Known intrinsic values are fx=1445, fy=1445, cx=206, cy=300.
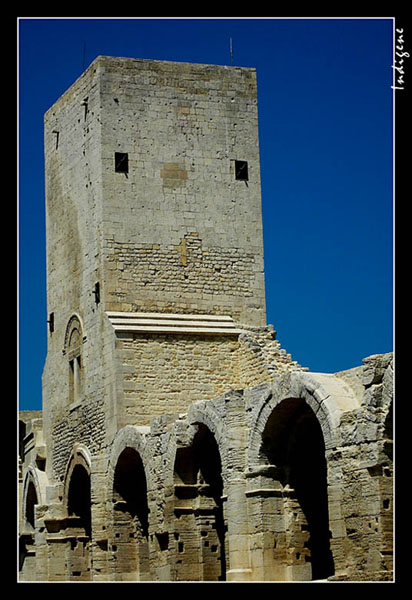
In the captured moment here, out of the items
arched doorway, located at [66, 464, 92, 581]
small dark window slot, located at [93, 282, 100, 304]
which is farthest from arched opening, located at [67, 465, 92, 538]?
small dark window slot, located at [93, 282, 100, 304]

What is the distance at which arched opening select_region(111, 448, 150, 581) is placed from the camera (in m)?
28.4

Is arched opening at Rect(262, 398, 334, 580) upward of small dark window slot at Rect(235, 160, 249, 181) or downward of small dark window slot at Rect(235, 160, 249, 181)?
downward

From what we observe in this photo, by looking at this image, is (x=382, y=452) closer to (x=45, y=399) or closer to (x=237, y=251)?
(x=237, y=251)

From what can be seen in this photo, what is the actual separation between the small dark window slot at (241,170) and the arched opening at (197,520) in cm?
700

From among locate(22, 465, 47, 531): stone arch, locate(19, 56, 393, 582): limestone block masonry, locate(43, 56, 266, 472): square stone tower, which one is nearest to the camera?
locate(19, 56, 393, 582): limestone block masonry

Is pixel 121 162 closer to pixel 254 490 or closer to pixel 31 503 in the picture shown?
pixel 254 490

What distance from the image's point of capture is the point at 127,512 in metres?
28.8

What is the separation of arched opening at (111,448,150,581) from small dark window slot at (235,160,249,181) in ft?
21.7

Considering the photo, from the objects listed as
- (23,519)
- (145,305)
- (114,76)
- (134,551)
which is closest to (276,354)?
(145,305)

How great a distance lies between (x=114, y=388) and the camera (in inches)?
1129

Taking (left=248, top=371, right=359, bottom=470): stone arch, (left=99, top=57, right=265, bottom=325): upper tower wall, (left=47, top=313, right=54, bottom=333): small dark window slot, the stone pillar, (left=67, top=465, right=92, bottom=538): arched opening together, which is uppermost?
(left=99, top=57, right=265, bottom=325): upper tower wall

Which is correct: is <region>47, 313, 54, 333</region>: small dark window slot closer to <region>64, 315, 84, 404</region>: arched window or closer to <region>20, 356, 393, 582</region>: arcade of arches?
<region>64, 315, 84, 404</region>: arched window

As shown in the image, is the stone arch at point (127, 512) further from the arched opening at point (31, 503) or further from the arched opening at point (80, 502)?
the arched opening at point (31, 503)

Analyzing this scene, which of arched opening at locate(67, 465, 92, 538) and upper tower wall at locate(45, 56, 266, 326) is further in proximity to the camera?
arched opening at locate(67, 465, 92, 538)
